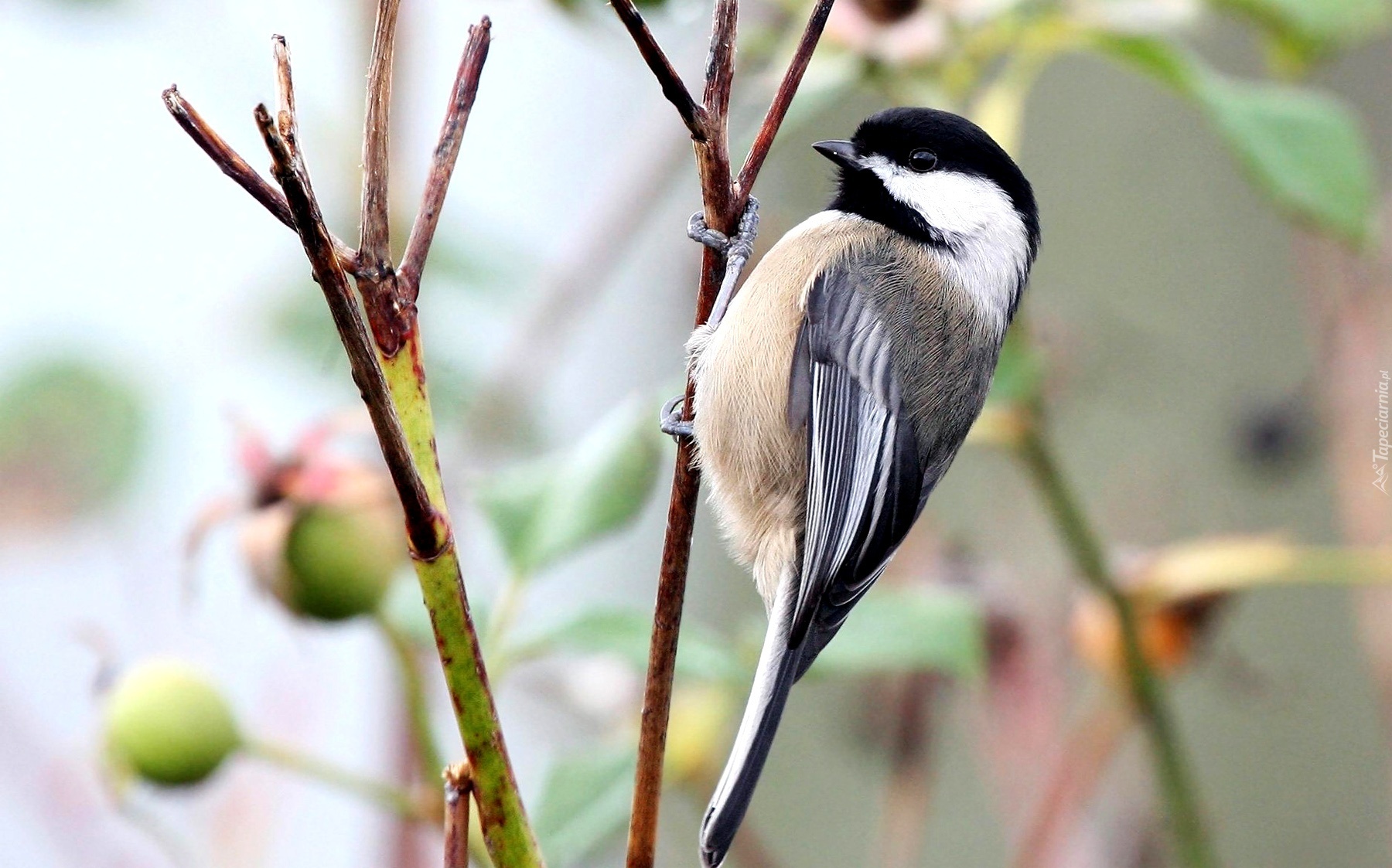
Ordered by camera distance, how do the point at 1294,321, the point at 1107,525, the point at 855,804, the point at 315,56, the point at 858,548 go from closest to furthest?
the point at 858,548 → the point at 315,56 → the point at 1107,525 → the point at 1294,321 → the point at 855,804

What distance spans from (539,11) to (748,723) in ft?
2.36

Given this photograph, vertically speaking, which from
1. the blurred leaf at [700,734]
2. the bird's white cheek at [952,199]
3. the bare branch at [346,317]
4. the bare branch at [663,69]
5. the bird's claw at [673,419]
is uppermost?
the bird's white cheek at [952,199]

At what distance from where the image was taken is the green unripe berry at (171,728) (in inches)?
32.7

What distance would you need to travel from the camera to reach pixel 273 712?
1.24 metres

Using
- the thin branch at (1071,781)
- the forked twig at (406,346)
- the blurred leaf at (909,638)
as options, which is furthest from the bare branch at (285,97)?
the thin branch at (1071,781)

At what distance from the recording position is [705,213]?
60cm

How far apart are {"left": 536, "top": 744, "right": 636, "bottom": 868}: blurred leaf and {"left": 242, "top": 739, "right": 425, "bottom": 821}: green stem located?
0.32ft

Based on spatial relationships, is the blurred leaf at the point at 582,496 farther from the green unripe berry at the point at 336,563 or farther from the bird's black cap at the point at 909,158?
the bird's black cap at the point at 909,158

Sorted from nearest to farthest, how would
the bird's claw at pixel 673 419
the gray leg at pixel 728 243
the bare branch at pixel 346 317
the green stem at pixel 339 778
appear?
the bare branch at pixel 346 317 → the gray leg at pixel 728 243 → the green stem at pixel 339 778 → the bird's claw at pixel 673 419

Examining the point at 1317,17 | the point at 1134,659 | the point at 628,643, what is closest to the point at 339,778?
the point at 628,643

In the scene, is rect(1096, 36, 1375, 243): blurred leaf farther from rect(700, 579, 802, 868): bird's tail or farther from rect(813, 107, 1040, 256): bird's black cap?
rect(700, 579, 802, 868): bird's tail

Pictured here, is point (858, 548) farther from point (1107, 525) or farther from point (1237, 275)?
point (1237, 275)

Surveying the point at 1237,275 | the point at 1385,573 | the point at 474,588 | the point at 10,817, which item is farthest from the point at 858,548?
the point at 1237,275

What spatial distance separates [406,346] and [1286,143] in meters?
0.78
